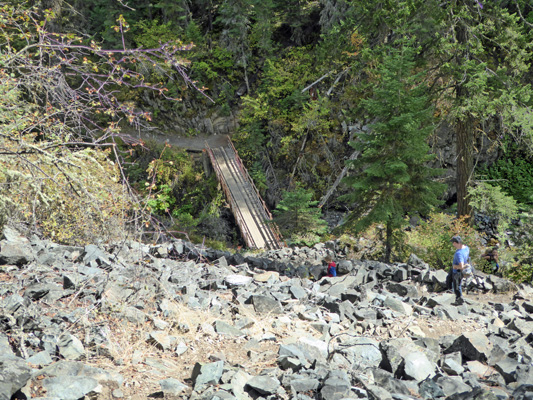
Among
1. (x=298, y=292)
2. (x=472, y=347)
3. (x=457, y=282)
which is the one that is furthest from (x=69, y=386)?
(x=457, y=282)

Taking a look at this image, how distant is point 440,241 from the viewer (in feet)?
36.6

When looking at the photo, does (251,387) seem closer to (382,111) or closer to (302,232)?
(382,111)

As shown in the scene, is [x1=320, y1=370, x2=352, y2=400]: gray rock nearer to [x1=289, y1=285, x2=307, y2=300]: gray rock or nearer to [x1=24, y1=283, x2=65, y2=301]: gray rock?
[x1=289, y1=285, x2=307, y2=300]: gray rock

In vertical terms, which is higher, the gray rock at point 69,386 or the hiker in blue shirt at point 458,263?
the gray rock at point 69,386

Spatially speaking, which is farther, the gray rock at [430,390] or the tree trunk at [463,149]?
the tree trunk at [463,149]

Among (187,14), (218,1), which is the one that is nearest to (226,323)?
(187,14)

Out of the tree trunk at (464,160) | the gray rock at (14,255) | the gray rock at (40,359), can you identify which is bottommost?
the gray rock at (40,359)

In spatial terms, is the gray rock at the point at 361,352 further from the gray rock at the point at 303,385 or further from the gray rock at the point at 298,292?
the gray rock at the point at 298,292

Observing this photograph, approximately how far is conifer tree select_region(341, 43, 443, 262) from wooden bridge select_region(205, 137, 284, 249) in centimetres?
565

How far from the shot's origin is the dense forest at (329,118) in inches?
378

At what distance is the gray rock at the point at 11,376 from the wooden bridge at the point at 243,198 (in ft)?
39.4

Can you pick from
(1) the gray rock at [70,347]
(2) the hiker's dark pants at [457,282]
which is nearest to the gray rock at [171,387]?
(1) the gray rock at [70,347]

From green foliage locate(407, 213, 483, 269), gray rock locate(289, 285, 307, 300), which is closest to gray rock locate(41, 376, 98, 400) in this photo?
gray rock locate(289, 285, 307, 300)

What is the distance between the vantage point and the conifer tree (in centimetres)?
955
